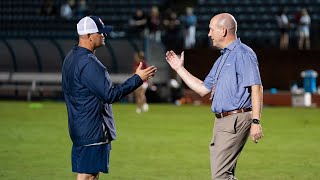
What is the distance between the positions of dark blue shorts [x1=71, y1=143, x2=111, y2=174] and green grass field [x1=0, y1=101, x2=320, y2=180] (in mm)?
4644

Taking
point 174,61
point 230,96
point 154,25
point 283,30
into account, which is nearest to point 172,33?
point 154,25

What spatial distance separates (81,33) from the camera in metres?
9.92

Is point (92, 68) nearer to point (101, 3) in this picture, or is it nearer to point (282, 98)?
point (282, 98)

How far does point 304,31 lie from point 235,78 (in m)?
33.5

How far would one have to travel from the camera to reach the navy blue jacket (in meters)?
9.63

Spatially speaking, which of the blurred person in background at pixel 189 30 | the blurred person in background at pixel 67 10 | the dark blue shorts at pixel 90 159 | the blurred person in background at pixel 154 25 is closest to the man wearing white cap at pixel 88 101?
the dark blue shorts at pixel 90 159

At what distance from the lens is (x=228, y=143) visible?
10.1 meters

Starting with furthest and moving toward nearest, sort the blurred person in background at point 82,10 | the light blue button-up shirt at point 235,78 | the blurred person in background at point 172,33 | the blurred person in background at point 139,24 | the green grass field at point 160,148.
Result: 1. the blurred person in background at point 82,10
2. the blurred person in background at point 139,24
3. the blurred person in background at point 172,33
4. the green grass field at point 160,148
5. the light blue button-up shirt at point 235,78

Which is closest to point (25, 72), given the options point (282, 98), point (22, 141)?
point (282, 98)

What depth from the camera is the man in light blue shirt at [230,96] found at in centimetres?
997

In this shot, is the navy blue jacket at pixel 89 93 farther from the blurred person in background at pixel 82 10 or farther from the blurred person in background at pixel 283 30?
the blurred person in background at pixel 82 10

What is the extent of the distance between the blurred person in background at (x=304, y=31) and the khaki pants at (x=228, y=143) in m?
33.1

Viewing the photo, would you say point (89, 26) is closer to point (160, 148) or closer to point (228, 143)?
point (228, 143)

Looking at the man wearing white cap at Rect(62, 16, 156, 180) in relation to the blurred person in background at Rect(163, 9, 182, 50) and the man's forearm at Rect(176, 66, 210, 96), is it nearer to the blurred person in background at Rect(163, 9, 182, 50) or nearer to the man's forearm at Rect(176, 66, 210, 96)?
the man's forearm at Rect(176, 66, 210, 96)
